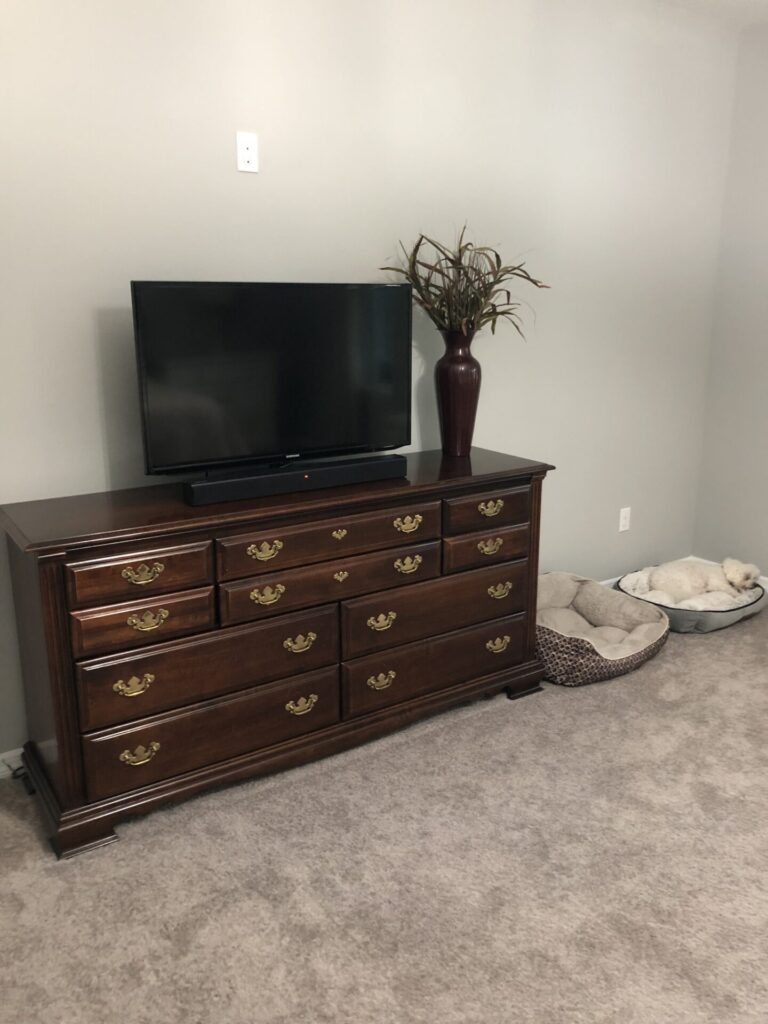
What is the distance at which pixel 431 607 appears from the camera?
247cm

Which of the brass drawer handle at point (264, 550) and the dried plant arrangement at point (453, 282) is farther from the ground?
the dried plant arrangement at point (453, 282)

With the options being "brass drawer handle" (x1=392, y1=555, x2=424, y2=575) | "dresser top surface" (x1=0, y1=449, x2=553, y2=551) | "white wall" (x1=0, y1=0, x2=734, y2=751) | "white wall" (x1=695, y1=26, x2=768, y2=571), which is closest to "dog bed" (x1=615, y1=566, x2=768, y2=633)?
"white wall" (x1=0, y1=0, x2=734, y2=751)

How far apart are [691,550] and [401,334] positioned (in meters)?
2.22

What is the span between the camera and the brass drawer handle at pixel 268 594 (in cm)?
212

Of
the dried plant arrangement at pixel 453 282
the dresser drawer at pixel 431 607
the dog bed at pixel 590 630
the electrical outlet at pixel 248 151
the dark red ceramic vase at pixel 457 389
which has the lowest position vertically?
the dog bed at pixel 590 630

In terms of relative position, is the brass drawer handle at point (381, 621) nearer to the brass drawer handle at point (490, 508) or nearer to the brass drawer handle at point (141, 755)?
the brass drawer handle at point (490, 508)

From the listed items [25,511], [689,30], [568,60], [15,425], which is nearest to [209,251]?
[15,425]

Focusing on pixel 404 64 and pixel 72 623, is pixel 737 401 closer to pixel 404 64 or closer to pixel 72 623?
pixel 404 64

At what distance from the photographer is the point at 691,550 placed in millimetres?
4031

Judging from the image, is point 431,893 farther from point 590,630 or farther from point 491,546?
point 590,630

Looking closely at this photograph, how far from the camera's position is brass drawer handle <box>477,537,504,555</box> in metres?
2.54

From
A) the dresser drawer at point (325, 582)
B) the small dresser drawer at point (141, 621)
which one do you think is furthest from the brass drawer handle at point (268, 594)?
the small dresser drawer at point (141, 621)

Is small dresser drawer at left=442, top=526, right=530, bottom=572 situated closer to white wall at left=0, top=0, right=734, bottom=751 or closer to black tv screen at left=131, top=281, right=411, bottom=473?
black tv screen at left=131, top=281, right=411, bottom=473

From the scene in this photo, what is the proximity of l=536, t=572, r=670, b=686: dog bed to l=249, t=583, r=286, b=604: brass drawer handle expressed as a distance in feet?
3.44
